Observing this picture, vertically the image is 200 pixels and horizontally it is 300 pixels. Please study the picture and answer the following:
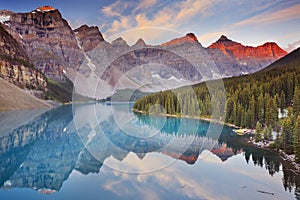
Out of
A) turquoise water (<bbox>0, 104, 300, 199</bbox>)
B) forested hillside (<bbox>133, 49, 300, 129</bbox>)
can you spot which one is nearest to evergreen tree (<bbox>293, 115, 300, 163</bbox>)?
turquoise water (<bbox>0, 104, 300, 199</bbox>)

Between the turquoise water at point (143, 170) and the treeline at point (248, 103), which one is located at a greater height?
the treeline at point (248, 103)

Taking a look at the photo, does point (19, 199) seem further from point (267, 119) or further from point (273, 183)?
point (267, 119)

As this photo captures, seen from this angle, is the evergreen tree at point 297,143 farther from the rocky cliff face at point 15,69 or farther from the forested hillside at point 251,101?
the rocky cliff face at point 15,69

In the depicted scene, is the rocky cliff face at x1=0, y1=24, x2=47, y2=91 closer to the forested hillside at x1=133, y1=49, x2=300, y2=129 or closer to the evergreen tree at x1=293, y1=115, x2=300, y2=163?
the forested hillside at x1=133, y1=49, x2=300, y2=129

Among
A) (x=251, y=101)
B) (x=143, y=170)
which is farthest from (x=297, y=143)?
(x=251, y=101)

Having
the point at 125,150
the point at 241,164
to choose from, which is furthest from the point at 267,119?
the point at 125,150

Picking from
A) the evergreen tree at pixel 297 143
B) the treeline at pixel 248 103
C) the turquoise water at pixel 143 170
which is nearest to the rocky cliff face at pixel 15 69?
the treeline at pixel 248 103
